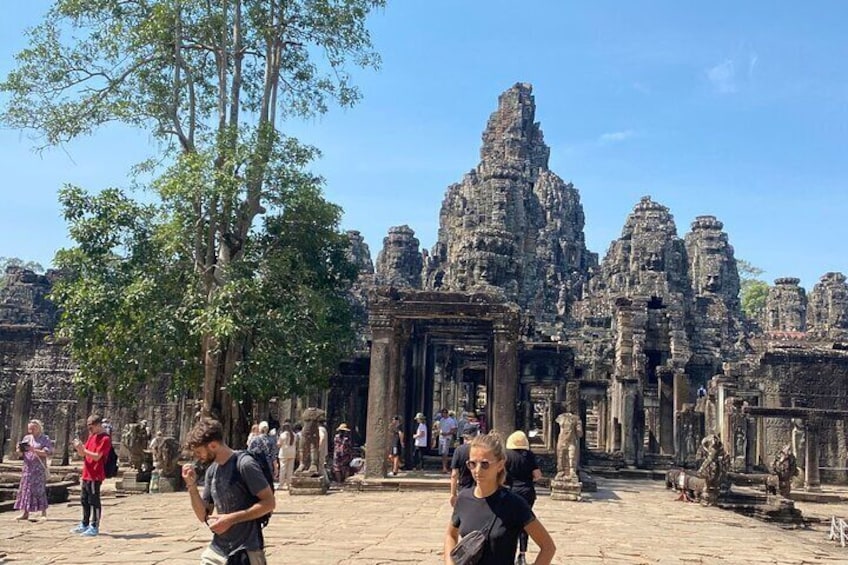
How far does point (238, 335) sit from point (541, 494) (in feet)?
21.0

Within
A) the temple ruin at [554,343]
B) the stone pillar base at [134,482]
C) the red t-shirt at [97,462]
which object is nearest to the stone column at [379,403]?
the temple ruin at [554,343]

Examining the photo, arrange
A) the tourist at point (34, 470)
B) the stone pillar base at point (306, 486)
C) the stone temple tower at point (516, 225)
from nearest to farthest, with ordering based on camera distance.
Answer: the tourist at point (34, 470)
the stone pillar base at point (306, 486)
the stone temple tower at point (516, 225)

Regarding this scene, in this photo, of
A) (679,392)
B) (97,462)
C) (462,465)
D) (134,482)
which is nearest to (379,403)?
(134,482)

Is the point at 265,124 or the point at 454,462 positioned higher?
the point at 265,124

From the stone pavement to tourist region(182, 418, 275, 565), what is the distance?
3.19 meters

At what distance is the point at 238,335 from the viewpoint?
1675 centimetres

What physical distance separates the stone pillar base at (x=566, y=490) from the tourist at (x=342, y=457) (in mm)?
4587

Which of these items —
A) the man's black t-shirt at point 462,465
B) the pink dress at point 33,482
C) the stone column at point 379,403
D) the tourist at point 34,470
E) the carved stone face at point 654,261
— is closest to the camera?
the man's black t-shirt at point 462,465

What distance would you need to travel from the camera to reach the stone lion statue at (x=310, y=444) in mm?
14570

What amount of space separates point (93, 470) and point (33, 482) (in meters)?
1.93

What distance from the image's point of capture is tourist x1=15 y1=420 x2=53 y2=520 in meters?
9.91

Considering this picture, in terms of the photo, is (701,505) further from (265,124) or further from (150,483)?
(265,124)

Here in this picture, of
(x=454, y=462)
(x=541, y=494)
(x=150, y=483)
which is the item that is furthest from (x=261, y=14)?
(x=454, y=462)

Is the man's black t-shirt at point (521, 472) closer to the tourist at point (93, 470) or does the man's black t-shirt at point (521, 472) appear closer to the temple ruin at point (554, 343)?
the tourist at point (93, 470)
